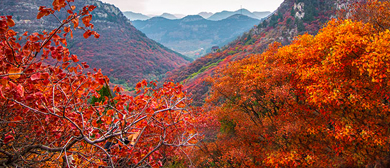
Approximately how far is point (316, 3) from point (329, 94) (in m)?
102

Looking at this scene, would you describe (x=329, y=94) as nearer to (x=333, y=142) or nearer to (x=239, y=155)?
(x=333, y=142)

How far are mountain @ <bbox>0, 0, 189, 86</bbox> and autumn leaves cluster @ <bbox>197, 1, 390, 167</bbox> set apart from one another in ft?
315

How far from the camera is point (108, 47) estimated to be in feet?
474

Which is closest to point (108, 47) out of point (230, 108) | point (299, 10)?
point (299, 10)

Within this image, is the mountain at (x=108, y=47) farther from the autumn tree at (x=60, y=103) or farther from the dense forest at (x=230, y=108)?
the autumn tree at (x=60, y=103)

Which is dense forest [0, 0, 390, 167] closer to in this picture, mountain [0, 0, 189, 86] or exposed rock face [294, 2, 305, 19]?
exposed rock face [294, 2, 305, 19]

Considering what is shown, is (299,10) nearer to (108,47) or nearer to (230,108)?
(230,108)

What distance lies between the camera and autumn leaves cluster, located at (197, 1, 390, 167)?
7.93 metres

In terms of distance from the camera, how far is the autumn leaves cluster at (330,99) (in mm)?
7930

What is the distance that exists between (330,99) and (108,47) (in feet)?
513

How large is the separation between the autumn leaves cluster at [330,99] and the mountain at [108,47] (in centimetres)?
9610

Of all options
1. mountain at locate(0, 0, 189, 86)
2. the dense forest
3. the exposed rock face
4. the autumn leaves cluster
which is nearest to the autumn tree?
the dense forest

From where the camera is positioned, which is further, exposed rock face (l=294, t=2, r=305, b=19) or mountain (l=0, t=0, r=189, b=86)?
mountain (l=0, t=0, r=189, b=86)

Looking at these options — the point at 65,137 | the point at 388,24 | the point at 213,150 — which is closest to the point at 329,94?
the point at 388,24
